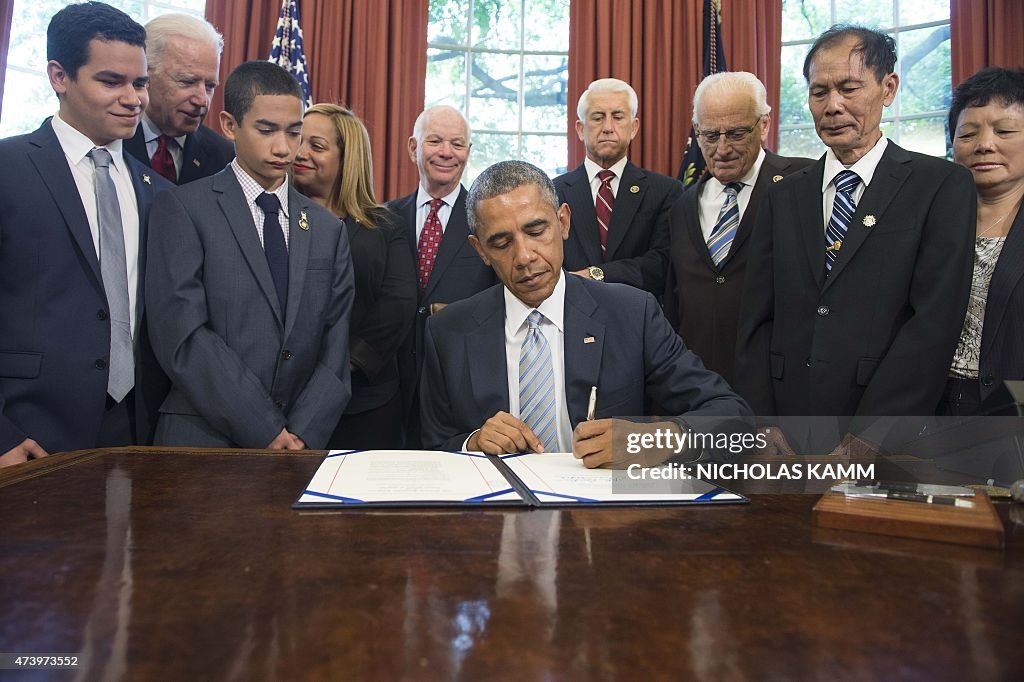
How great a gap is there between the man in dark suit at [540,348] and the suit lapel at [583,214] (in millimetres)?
1153

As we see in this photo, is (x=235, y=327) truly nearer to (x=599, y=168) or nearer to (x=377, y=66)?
(x=599, y=168)

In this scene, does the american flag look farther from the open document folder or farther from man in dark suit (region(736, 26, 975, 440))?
the open document folder

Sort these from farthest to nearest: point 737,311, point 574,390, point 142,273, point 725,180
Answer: point 725,180, point 737,311, point 142,273, point 574,390

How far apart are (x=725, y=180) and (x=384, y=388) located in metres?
1.62

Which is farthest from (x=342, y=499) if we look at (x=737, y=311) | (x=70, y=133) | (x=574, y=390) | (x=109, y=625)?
(x=737, y=311)

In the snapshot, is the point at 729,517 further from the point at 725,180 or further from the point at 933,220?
the point at 725,180

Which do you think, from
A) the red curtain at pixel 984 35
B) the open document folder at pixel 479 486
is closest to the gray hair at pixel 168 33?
the open document folder at pixel 479 486

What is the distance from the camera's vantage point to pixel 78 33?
7.61ft

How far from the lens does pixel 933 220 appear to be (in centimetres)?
226

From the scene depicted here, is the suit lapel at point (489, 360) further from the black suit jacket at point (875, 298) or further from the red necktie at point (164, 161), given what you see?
the red necktie at point (164, 161)

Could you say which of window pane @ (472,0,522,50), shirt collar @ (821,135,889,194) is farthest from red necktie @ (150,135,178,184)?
window pane @ (472,0,522,50)

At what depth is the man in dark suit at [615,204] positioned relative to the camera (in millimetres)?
3373

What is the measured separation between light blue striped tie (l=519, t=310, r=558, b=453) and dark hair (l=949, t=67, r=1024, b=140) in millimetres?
1720

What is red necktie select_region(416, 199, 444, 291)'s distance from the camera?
10.8 feet
